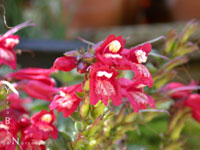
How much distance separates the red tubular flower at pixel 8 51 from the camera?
0.77ft

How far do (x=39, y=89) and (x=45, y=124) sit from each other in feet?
A: 0.25

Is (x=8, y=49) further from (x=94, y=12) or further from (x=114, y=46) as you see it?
(x=94, y=12)

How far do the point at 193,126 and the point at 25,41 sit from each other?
43cm

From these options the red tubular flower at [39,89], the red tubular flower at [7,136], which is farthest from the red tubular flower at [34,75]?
the red tubular flower at [7,136]

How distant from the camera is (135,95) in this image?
242mm

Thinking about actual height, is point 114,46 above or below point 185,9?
below

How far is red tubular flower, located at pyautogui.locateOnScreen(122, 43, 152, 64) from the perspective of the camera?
22 cm

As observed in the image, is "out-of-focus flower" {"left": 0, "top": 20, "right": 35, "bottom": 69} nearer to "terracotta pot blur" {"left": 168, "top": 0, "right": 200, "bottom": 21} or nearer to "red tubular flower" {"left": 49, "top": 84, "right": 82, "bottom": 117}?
"red tubular flower" {"left": 49, "top": 84, "right": 82, "bottom": 117}

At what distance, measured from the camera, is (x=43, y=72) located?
1.05 ft

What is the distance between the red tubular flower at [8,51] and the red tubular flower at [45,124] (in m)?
0.05

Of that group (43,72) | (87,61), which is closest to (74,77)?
(43,72)

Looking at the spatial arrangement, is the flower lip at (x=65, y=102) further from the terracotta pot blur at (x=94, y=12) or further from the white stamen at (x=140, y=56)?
the terracotta pot blur at (x=94, y=12)

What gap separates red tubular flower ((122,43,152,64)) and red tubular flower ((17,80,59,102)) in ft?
0.37

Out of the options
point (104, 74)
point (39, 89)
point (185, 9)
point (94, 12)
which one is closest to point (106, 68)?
point (104, 74)
